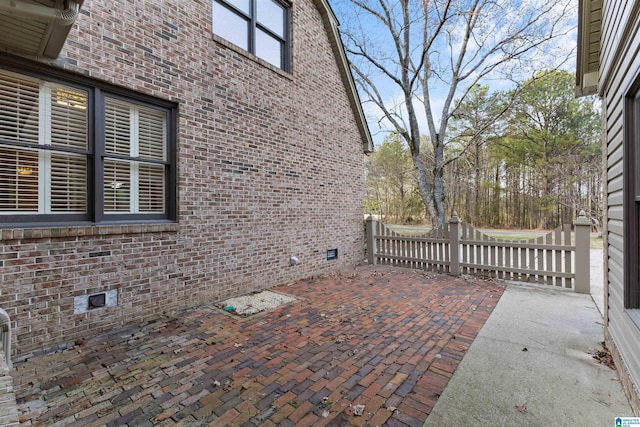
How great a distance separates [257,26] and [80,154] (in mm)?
3900

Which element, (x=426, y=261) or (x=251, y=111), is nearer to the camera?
(x=251, y=111)

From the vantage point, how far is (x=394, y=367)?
8.68 ft

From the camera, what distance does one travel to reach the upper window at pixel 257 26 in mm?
4895

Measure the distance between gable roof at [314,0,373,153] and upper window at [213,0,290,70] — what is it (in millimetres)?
1127

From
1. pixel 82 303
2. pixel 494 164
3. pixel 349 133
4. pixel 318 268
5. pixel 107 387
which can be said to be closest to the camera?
pixel 107 387

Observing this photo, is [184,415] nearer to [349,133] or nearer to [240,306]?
[240,306]

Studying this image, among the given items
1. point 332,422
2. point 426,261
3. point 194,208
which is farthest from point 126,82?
point 426,261

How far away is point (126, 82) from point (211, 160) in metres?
1.40

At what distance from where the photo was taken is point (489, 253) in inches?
241

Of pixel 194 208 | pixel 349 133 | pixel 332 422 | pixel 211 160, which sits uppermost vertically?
pixel 349 133

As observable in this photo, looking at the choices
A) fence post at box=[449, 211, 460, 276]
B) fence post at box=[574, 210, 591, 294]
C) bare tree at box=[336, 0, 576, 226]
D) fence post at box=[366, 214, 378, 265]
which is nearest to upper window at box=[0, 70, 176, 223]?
fence post at box=[366, 214, 378, 265]

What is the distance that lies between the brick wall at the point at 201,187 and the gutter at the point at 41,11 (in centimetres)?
78

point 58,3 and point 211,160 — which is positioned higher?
point 58,3

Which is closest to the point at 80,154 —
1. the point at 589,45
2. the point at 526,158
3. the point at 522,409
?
the point at 522,409
